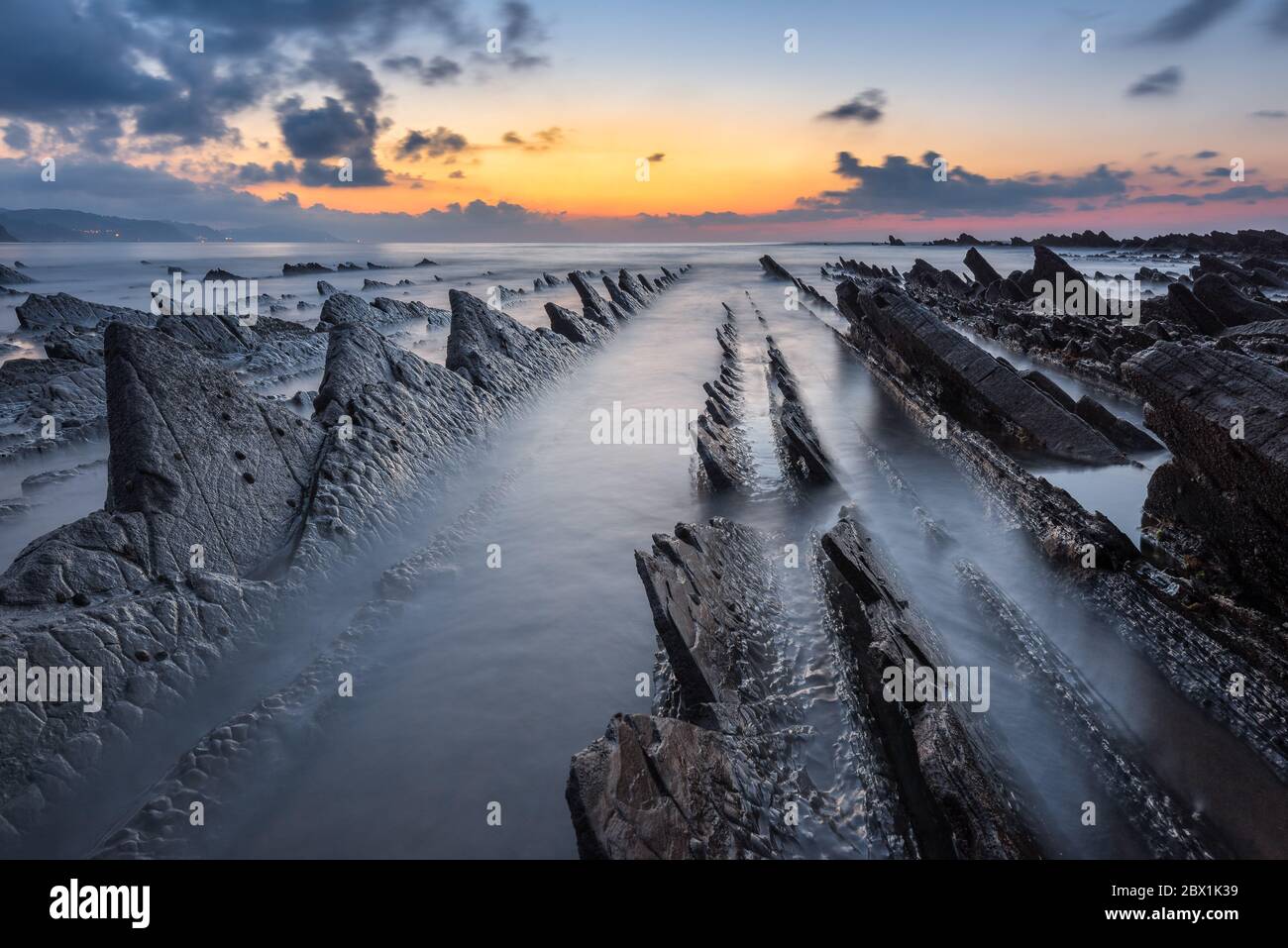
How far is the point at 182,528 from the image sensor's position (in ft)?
15.3

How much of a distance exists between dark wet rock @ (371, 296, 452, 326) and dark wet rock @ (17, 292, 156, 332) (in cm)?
656

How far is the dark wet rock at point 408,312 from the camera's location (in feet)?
72.0

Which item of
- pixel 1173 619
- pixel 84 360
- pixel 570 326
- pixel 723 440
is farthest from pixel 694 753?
pixel 570 326

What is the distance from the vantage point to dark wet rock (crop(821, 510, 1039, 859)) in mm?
2708

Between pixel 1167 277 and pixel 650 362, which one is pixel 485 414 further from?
pixel 1167 277

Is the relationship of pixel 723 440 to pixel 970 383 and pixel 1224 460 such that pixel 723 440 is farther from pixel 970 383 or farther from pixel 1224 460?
pixel 1224 460

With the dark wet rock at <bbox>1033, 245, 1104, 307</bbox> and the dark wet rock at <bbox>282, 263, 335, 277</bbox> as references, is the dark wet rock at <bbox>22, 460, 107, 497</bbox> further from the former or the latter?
the dark wet rock at <bbox>282, 263, 335, 277</bbox>

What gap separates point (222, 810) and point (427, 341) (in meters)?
16.6

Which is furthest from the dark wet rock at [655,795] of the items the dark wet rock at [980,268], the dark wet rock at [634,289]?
the dark wet rock at [980,268]

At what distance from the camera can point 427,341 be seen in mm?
18375

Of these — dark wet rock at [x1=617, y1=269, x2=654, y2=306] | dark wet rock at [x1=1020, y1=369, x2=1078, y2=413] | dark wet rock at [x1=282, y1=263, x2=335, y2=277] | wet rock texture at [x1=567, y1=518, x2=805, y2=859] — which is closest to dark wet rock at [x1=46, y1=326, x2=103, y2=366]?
wet rock texture at [x1=567, y1=518, x2=805, y2=859]

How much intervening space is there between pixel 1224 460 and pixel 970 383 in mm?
5586
